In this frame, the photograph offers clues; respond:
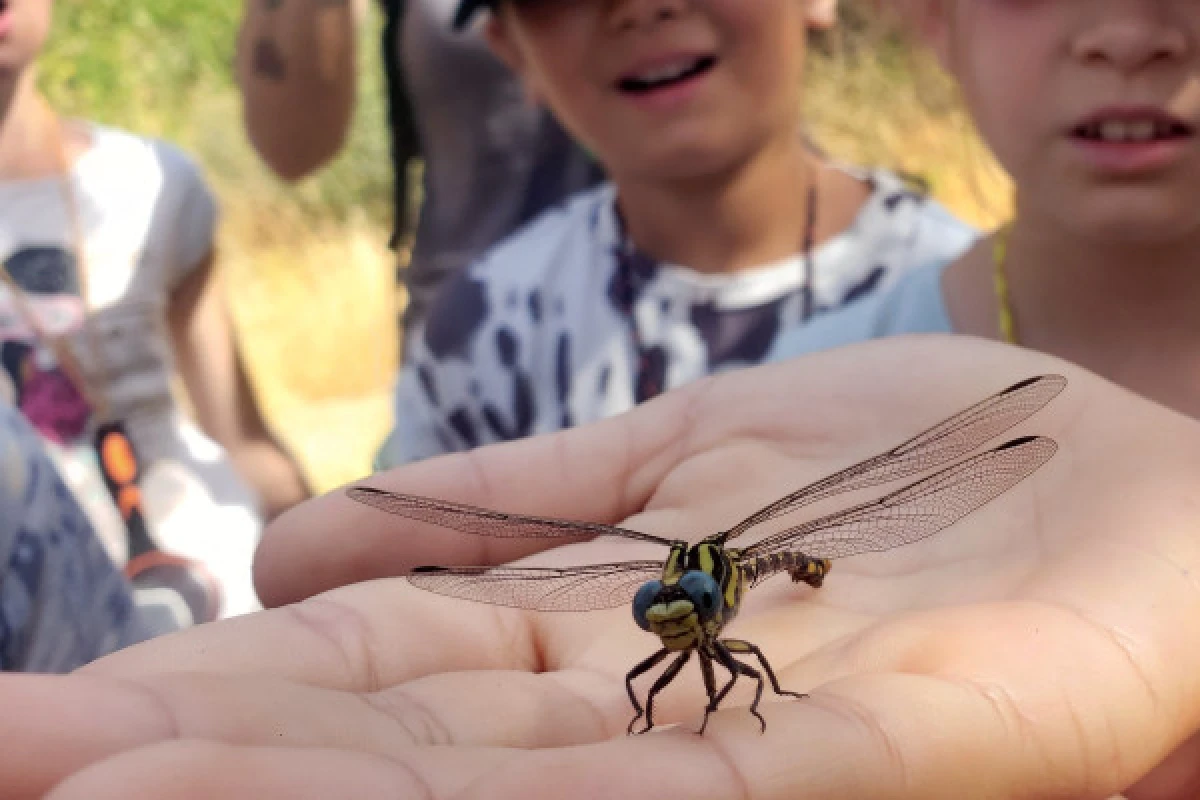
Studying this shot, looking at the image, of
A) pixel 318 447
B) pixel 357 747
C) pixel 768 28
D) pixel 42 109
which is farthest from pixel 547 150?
pixel 318 447

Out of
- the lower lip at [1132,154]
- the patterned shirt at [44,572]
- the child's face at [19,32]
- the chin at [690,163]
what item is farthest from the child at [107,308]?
the lower lip at [1132,154]

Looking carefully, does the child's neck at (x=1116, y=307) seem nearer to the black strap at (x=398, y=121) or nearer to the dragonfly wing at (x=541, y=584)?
the dragonfly wing at (x=541, y=584)

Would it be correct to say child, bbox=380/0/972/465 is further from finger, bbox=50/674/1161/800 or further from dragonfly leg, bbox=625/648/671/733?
finger, bbox=50/674/1161/800

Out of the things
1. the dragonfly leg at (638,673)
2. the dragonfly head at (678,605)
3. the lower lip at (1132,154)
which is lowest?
the dragonfly leg at (638,673)

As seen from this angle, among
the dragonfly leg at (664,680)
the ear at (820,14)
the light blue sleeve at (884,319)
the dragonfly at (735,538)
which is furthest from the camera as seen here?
the ear at (820,14)

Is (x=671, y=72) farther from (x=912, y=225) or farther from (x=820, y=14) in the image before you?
(x=912, y=225)

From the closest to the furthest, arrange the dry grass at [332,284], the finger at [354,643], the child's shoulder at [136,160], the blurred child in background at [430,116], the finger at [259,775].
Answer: the finger at [259,775] < the finger at [354,643] < the child's shoulder at [136,160] < the blurred child in background at [430,116] < the dry grass at [332,284]
